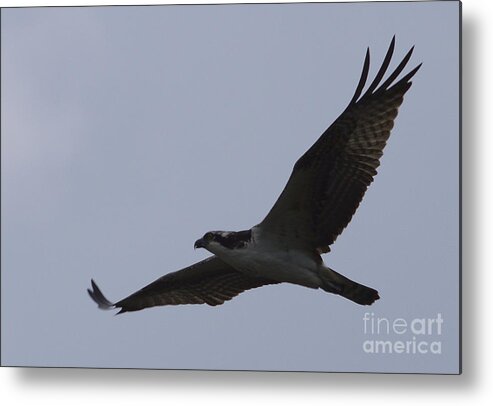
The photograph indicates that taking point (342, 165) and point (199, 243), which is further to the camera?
point (199, 243)

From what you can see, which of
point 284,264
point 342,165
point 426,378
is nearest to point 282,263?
point 284,264

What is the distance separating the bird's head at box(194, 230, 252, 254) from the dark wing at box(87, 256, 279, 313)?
261 millimetres

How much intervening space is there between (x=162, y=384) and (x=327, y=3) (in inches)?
70.1

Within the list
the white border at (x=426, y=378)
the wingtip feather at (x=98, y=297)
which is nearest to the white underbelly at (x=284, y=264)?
the white border at (x=426, y=378)

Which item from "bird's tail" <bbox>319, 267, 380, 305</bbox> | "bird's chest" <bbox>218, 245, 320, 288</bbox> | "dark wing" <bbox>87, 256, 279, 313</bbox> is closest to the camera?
"bird's tail" <bbox>319, 267, 380, 305</bbox>

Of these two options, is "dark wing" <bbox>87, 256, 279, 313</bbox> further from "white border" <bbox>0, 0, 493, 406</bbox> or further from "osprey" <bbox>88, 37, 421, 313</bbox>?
"white border" <bbox>0, 0, 493, 406</bbox>

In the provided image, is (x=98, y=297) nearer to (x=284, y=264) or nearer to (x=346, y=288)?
(x=284, y=264)

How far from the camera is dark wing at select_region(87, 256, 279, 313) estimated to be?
17.0 feet

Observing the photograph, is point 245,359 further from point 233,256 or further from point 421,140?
point 421,140

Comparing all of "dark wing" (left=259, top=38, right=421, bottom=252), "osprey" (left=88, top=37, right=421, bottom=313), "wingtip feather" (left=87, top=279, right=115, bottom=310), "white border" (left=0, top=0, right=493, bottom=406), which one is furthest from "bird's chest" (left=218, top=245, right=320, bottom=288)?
"wingtip feather" (left=87, top=279, right=115, bottom=310)

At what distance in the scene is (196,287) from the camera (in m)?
5.30

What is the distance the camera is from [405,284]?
4.75m

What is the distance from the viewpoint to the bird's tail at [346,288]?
15.8 ft

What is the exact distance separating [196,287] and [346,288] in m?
0.78
